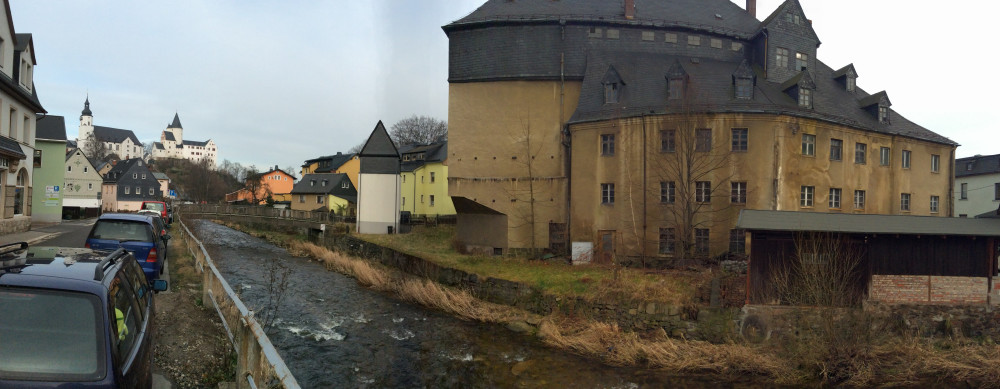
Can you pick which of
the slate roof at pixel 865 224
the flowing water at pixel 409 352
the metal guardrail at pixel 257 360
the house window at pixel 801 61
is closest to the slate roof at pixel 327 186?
the flowing water at pixel 409 352

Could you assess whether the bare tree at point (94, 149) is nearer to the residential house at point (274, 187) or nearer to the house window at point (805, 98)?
the residential house at point (274, 187)

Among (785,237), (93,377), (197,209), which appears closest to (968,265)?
(785,237)

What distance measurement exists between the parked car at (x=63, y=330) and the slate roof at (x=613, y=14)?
2487cm

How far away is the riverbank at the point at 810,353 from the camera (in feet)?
41.7

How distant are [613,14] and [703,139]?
9107 millimetres

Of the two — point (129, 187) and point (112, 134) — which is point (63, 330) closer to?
point (129, 187)

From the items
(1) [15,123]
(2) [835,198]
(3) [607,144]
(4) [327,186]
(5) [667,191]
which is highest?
(1) [15,123]

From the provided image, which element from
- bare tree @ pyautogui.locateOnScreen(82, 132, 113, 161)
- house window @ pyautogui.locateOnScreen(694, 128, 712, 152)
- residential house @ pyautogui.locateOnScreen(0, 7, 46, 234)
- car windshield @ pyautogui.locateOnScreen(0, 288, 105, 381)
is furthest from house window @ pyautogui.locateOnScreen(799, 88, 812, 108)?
bare tree @ pyautogui.locateOnScreen(82, 132, 113, 161)

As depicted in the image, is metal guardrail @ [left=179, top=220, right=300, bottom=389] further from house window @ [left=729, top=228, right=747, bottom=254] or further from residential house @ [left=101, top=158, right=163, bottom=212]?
residential house @ [left=101, top=158, right=163, bottom=212]

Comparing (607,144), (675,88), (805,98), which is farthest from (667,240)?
(805,98)

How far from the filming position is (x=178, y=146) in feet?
529

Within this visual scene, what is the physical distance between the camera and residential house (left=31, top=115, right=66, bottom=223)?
32562 mm

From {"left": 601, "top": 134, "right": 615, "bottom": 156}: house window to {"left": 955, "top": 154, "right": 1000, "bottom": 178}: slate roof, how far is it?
42684 mm

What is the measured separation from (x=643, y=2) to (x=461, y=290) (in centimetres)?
1914
